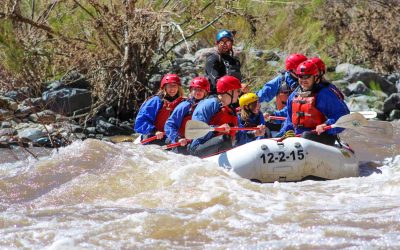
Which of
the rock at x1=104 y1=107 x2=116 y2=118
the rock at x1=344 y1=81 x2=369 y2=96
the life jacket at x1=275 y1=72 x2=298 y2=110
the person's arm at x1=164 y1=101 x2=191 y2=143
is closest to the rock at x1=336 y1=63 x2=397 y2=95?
the rock at x1=344 y1=81 x2=369 y2=96

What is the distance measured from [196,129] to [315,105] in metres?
1.26

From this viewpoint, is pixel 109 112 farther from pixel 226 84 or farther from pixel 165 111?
pixel 226 84

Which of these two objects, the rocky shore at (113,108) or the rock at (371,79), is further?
the rock at (371,79)

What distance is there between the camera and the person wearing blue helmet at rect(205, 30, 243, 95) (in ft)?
32.0

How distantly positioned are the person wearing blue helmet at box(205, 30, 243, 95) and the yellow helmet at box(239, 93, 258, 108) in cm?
143

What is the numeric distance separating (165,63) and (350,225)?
26.8 ft

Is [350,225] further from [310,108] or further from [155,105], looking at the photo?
[155,105]

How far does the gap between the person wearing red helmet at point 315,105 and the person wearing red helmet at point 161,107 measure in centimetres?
174

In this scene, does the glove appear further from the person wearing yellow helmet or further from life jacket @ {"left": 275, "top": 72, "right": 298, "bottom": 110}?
life jacket @ {"left": 275, "top": 72, "right": 298, "bottom": 110}

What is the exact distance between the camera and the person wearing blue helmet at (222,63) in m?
9.74

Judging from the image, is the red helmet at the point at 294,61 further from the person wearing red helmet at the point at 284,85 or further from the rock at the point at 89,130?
the rock at the point at 89,130

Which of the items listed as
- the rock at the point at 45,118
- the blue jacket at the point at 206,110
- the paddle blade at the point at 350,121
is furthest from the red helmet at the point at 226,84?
the rock at the point at 45,118

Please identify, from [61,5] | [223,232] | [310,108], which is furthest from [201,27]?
[223,232]

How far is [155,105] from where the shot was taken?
31.2ft
